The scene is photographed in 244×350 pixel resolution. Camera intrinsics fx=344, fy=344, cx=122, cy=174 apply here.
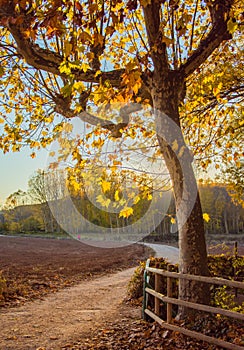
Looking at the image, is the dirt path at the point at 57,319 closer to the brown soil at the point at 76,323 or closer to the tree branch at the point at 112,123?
the brown soil at the point at 76,323

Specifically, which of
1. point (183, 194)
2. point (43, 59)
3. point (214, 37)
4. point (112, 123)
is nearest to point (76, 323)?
point (183, 194)

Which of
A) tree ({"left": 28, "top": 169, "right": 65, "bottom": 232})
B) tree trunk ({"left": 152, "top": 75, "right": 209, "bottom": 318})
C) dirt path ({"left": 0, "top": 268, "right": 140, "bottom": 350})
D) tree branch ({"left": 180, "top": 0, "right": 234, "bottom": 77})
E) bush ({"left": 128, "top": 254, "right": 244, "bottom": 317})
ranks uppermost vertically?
tree ({"left": 28, "top": 169, "right": 65, "bottom": 232})

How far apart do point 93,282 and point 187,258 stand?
451 inches

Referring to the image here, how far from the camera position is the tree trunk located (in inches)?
266

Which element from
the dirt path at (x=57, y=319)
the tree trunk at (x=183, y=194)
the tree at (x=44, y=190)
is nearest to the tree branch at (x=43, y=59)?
the tree trunk at (x=183, y=194)

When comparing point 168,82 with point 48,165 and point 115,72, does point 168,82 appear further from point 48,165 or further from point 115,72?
point 48,165

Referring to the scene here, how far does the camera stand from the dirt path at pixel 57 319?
6715 millimetres

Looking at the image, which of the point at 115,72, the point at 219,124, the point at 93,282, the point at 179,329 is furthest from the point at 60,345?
the point at 93,282

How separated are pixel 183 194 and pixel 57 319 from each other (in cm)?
474

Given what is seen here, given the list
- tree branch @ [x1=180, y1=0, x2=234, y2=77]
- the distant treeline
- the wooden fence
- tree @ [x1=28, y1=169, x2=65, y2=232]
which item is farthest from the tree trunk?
tree @ [x1=28, y1=169, x2=65, y2=232]

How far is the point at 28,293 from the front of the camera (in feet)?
42.5

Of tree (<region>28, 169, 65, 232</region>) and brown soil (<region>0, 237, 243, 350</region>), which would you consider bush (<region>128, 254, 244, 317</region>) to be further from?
tree (<region>28, 169, 65, 232</region>)

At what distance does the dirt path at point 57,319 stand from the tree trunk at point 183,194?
7.89 ft

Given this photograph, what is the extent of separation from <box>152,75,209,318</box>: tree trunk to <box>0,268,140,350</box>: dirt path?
2.40m
